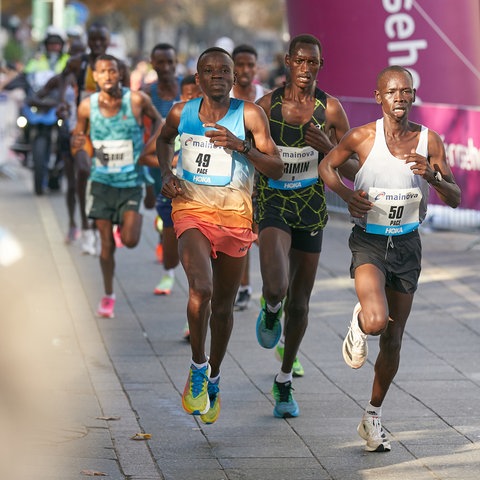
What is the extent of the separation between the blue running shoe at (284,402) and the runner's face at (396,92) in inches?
72.9

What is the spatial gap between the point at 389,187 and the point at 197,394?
1478mm

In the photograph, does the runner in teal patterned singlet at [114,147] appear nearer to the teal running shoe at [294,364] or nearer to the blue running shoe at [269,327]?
the teal running shoe at [294,364]

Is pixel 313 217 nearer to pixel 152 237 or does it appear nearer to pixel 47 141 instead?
pixel 152 237

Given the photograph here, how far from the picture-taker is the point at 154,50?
486 inches

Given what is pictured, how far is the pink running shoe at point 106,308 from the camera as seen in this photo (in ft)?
37.3

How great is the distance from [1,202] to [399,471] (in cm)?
1379

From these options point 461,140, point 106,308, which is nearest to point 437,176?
point 106,308

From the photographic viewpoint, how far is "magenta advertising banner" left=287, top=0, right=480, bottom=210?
50.8ft

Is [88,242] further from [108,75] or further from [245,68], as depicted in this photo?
[245,68]

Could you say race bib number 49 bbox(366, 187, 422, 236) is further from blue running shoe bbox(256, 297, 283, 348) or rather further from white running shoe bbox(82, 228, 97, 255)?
white running shoe bbox(82, 228, 97, 255)

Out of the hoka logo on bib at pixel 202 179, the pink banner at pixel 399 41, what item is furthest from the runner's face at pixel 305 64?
the pink banner at pixel 399 41

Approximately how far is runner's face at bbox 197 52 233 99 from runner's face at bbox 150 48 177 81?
452 centimetres

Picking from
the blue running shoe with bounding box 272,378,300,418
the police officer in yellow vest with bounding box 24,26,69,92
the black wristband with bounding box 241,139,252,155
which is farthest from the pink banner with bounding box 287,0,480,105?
the black wristband with bounding box 241,139,252,155

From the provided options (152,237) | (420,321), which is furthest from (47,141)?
(420,321)
